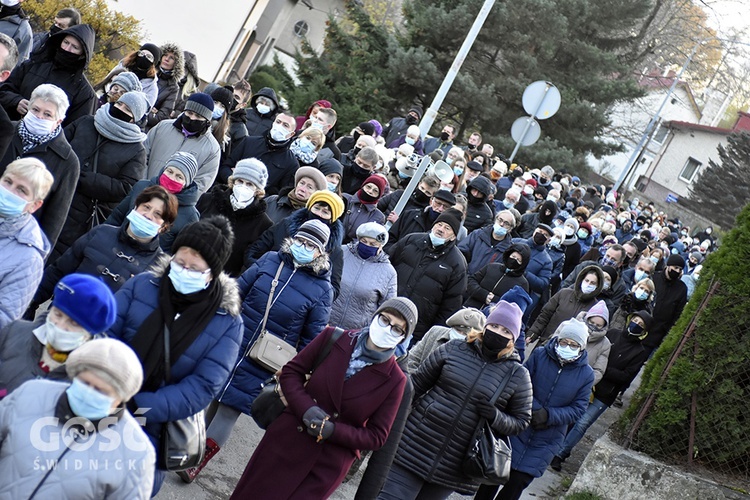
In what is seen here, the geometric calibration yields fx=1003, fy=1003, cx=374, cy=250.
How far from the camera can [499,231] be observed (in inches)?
484

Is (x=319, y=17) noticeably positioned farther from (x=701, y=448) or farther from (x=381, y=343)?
(x=381, y=343)

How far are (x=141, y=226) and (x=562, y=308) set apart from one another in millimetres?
6959

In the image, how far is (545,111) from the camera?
17.4 metres

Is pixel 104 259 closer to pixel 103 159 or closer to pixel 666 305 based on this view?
pixel 103 159

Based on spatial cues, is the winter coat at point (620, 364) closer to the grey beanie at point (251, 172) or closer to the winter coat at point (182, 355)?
the grey beanie at point (251, 172)

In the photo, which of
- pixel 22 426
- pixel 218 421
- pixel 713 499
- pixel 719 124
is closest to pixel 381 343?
pixel 218 421

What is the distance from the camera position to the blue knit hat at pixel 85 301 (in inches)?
169

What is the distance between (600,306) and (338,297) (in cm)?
406

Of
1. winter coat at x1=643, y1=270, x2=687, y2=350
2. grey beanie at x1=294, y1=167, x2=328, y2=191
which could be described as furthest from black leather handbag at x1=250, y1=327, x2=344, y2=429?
winter coat at x1=643, y1=270, x2=687, y2=350

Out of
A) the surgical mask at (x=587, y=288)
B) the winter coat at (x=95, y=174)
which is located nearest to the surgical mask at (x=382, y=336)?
the winter coat at (x=95, y=174)

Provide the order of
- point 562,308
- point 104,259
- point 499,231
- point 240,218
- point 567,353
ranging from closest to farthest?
point 104,259 → point 240,218 → point 567,353 → point 562,308 → point 499,231

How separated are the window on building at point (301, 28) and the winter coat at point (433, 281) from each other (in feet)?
127

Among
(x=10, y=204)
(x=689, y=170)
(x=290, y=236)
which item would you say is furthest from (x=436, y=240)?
(x=689, y=170)

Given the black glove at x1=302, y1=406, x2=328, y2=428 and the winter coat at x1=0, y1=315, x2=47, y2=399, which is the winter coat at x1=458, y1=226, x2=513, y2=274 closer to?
the black glove at x1=302, y1=406, x2=328, y2=428
